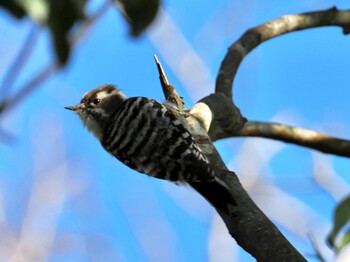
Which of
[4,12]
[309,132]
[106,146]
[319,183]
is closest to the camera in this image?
[4,12]

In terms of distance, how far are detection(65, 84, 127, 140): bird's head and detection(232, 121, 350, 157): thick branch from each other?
1082 mm

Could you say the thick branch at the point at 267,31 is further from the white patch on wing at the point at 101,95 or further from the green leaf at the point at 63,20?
the green leaf at the point at 63,20

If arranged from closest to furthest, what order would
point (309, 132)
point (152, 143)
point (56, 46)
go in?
point (56, 46)
point (309, 132)
point (152, 143)

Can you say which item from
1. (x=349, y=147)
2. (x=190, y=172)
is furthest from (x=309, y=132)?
(x=190, y=172)

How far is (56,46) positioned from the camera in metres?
1.02

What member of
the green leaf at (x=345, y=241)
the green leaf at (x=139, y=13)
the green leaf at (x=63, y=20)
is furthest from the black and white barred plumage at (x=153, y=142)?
the green leaf at (x=63, y=20)

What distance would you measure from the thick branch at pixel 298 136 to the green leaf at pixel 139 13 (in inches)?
92.8

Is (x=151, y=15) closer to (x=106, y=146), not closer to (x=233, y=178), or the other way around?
(x=233, y=178)

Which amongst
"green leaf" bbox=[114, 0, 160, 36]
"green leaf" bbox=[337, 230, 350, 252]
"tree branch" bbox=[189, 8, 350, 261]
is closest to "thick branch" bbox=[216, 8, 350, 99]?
"tree branch" bbox=[189, 8, 350, 261]

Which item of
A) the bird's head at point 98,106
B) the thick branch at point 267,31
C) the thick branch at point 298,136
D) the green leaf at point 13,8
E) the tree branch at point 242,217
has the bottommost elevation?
the tree branch at point 242,217

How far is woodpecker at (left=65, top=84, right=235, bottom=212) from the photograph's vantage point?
12.7 feet

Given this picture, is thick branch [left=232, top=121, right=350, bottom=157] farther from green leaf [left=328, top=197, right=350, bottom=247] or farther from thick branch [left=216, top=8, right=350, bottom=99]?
green leaf [left=328, top=197, right=350, bottom=247]

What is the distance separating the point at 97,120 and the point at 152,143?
0.89 meters

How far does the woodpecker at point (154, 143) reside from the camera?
3883 millimetres
